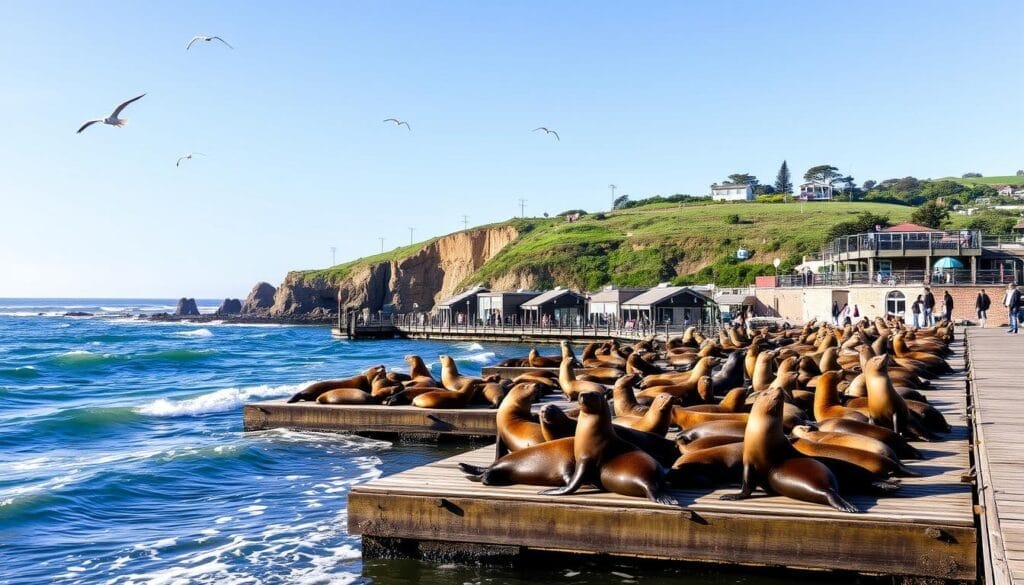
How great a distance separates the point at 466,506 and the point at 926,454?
187 inches

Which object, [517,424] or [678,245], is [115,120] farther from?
[678,245]

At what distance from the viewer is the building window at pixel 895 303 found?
160 feet

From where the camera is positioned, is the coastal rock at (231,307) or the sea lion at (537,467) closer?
the sea lion at (537,467)

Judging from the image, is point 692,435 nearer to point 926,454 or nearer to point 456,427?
point 926,454

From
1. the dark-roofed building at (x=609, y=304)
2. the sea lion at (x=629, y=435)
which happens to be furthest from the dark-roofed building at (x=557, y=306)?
the sea lion at (x=629, y=435)

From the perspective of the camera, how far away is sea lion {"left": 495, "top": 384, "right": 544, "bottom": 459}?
9.95 m

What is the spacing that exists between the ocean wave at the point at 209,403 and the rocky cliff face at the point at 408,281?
93.4 metres

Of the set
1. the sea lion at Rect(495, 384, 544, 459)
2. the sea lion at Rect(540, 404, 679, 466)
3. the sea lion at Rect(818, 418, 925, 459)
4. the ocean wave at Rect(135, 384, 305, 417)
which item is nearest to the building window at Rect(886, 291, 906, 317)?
the ocean wave at Rect(135, 384, 305, 417)

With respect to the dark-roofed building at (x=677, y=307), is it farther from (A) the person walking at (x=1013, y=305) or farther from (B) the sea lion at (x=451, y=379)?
(B) the sea lion at (x=451, y=379)

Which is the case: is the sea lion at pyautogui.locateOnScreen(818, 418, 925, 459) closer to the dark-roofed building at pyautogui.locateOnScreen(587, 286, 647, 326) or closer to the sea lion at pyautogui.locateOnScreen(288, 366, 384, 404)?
the sea lion at pyautogui.locateOnScreen(288, 366, 384, 404)

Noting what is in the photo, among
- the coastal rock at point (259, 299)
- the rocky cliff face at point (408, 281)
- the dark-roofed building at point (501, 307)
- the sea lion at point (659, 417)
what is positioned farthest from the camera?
the coastal rock at point (259, 299)

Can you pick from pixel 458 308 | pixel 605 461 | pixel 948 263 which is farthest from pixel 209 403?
pixel 458 308

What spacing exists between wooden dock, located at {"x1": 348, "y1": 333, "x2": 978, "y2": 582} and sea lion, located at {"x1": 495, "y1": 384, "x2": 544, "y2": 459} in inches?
25.4

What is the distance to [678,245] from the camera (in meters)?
103
